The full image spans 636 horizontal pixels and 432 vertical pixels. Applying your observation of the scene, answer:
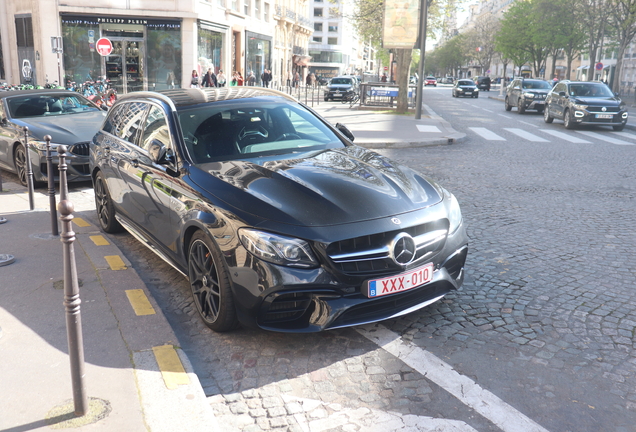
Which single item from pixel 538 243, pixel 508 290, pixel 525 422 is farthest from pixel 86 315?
pixel 538 243

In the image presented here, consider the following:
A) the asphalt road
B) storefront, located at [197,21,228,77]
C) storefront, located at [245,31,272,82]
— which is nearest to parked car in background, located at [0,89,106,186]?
the asphalt road

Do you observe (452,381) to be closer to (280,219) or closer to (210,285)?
(280,219)

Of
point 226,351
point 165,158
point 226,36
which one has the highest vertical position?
point 226,36

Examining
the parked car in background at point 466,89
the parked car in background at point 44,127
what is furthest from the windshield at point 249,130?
the parked car in background at point 466,89

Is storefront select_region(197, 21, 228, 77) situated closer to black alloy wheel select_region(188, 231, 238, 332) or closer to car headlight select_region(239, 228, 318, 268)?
black alloy wheel select_region(188, 231, 238, 332)

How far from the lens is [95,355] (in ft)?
11.0

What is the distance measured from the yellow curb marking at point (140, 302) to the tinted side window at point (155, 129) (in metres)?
1.14

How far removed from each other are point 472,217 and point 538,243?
1181 millimetres

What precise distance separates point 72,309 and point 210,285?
1.26m

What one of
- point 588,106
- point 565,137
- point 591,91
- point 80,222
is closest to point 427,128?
point 565,137

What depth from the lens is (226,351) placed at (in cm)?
365

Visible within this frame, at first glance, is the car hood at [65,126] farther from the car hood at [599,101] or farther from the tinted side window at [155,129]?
the car hood at [599,101]

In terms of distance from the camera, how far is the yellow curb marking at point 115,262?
16.2 feet

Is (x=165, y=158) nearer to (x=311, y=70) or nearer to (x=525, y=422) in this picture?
(x=525, y=422)
